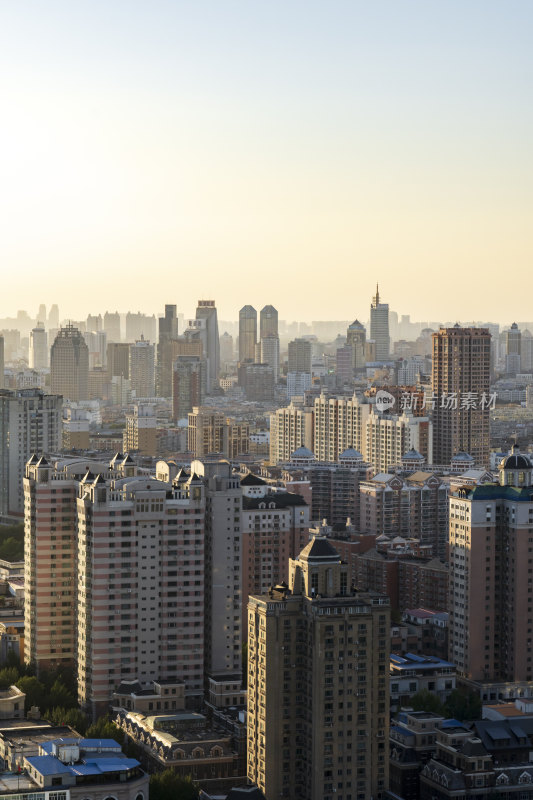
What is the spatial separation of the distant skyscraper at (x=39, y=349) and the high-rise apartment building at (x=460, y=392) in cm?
7060

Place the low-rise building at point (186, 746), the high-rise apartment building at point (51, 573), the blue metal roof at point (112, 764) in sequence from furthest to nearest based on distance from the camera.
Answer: the high-rise apartment building at point (51, 573), the low-rise building at point (186, 746), the blue metal roof at point (112, 764)

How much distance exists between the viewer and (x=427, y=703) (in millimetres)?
26469

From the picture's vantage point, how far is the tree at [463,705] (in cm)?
2662

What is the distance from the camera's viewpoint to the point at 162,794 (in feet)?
71.2

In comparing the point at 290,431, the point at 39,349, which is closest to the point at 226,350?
the point at 39,349

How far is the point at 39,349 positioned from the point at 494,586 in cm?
9714

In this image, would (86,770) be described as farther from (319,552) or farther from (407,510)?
(407,510)

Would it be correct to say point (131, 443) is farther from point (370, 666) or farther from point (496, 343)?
point (496, 343)

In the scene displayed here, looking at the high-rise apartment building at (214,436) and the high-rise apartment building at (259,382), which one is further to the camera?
the high-rise apartment building at (259,382)

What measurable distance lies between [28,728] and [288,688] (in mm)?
4289

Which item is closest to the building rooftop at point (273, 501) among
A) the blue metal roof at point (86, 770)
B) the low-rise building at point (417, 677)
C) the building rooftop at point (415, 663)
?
the building rooftop at point (415, 663)

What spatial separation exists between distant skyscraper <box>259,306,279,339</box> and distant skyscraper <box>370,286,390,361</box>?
36.6ft

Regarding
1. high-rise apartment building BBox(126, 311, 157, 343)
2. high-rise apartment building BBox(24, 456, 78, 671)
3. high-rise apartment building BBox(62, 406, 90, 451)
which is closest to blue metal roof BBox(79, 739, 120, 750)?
high-rise apartment building BBox(24, 456, 78, 671)

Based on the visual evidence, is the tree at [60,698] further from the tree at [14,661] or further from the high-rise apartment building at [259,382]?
the high-rise apartment building at [259,382]
